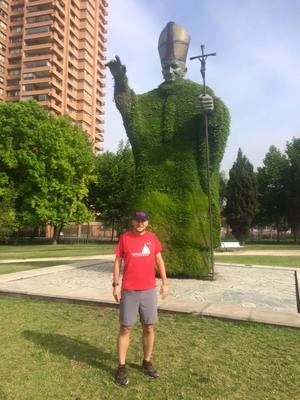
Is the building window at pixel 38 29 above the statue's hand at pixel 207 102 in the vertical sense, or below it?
above

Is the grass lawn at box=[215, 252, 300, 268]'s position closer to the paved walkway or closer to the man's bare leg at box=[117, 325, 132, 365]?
the paved walkway

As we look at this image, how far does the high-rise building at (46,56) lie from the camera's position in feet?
256

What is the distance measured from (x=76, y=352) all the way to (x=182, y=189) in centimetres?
697

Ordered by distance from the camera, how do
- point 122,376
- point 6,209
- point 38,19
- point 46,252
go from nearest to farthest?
point 122,376
point 46,252
point 6,209
point 38,19

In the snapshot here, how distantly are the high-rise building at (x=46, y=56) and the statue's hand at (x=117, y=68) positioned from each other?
69.1 meters

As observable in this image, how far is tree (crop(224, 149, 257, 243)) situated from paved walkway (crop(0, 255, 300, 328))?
29.0 m

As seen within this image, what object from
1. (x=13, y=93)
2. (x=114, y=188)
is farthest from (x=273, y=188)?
(x=13, y=93)

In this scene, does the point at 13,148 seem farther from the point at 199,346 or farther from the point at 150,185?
the point at 199,346

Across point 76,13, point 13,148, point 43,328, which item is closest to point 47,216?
point 13,148

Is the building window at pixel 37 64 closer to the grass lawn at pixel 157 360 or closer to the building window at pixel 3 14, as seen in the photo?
the building window at pixel 3 14

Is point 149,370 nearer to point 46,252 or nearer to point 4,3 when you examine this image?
A: point 46,252

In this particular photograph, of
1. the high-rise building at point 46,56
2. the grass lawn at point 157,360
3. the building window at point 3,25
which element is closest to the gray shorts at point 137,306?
the grass lawn at point 157,360

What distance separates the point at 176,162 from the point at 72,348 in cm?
729

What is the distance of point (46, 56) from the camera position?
77938 mm
